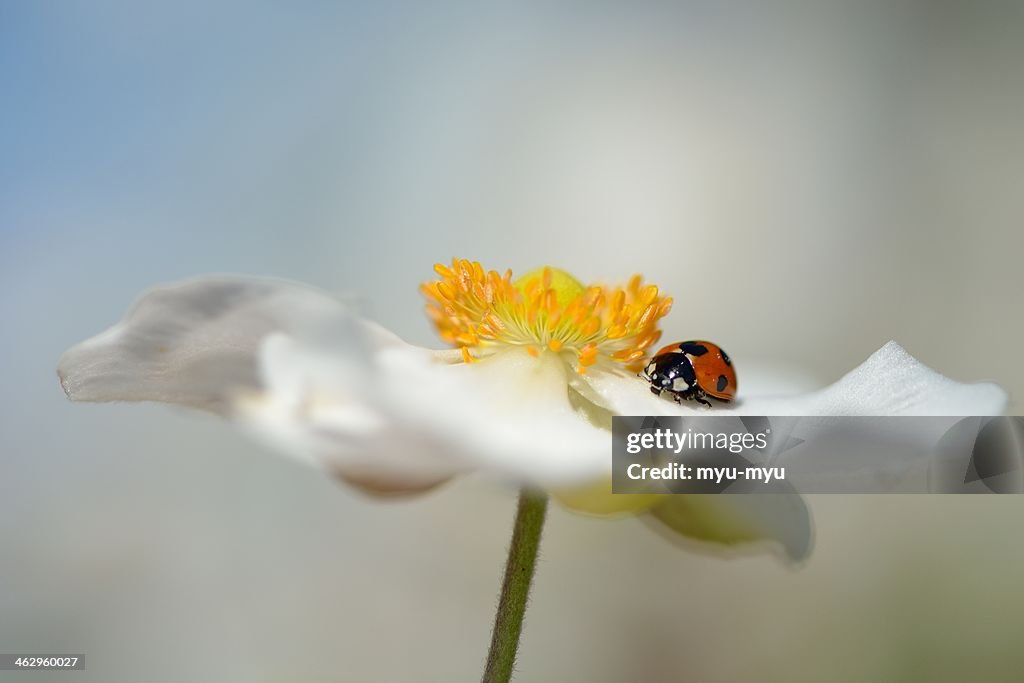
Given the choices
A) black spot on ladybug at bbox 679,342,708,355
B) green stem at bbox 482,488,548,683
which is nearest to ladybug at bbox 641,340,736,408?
black spot on ladybug at bbox 679,342,708,355

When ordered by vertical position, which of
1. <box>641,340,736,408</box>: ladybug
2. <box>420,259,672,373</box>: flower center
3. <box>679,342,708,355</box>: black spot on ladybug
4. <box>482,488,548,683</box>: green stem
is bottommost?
<box>482,488,548,683</box>: green stem

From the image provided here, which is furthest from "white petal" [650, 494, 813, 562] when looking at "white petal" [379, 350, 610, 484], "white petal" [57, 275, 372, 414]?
"white petal" [57, 275, 372, 414]

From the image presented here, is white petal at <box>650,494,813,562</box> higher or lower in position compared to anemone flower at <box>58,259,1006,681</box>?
lower

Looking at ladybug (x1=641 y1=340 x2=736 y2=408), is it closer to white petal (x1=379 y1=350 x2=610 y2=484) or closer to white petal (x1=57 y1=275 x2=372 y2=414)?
white petal (x1=379 y1=350 x2=610 y2=484)

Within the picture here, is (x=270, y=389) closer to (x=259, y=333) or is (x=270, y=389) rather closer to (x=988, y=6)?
(x=259, y=333)

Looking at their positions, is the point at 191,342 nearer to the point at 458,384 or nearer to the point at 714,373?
the point at 458,384

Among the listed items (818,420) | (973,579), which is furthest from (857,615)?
(818,420)

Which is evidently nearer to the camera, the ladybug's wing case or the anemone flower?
the anemone flower
